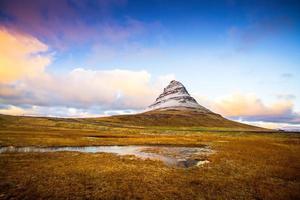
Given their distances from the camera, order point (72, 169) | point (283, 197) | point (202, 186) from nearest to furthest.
Result: point (283, 197), point (202, 186), point (72, 169)

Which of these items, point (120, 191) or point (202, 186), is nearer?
point (120, 191)

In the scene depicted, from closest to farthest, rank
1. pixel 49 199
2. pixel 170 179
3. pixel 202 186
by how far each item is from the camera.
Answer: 1. pixel 49 199
2. pixel 202 186
3. pixel 170 179

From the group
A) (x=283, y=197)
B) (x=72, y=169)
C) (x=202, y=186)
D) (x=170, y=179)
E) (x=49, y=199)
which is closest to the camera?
(x=49, y=199)

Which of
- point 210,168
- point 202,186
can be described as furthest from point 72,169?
point 210,168

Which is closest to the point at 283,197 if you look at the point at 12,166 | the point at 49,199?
the point at 49,199

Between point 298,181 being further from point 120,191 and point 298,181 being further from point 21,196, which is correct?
point 21,196

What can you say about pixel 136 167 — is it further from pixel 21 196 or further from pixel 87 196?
pixel 21 196

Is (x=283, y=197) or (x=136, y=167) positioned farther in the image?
(x=136, y=167)

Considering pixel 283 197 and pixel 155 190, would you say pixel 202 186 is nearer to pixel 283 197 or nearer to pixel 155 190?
pixel 155 190

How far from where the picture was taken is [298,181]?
71.8 ft

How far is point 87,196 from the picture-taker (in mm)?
16281

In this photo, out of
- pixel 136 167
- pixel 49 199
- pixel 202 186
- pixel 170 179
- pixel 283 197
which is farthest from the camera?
pixel 136 167

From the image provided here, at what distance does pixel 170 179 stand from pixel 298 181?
12.5 metres

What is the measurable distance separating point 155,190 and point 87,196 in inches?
210
